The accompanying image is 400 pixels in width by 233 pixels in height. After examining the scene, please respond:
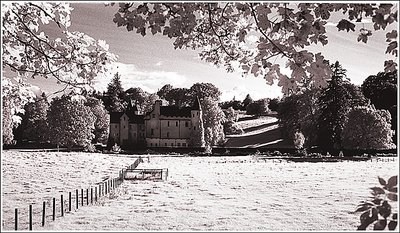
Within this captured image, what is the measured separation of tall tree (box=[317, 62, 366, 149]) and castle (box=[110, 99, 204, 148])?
17420mm

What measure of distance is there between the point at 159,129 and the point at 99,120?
7.72 metres

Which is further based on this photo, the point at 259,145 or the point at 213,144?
the point at 259,145

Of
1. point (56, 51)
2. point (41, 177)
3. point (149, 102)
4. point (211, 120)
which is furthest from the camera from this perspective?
point (211, 120)

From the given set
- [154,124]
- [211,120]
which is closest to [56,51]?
[154,124]

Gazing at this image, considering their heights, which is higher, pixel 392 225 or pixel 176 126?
pixel 176 126

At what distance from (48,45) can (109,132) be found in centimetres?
4492

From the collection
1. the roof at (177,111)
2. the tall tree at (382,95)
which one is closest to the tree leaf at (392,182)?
the roof at (177,111)

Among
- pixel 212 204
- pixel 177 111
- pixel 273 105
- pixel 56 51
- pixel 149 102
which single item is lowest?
pixel 212 204

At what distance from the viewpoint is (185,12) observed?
5.06 meters

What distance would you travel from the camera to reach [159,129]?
160 ft

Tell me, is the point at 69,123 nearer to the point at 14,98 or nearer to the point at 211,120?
the point at 211,120

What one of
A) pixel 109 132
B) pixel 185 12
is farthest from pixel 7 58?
pixel 109 132

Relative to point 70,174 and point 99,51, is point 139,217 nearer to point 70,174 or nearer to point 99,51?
point 99,51

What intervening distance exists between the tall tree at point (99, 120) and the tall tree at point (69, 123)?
181cm
